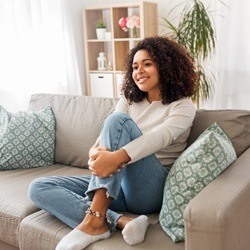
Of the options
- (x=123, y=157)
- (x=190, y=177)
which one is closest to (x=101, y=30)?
(x=123, y=157)

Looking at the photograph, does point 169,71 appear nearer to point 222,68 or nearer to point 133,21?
point 222,68

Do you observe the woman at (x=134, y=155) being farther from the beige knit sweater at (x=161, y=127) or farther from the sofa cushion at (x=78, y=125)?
the sofa cushion at (x=78, y=125)

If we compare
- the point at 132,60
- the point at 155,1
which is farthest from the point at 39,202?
the point at 155,1

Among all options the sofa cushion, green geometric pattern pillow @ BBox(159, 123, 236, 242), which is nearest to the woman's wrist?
green geometric pattern pillow @ BBox(159, 123, 236, 242)

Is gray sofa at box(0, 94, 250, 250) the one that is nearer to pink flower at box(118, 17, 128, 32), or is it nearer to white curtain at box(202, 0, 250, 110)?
pink flower at box(118, 17, 128, 32)

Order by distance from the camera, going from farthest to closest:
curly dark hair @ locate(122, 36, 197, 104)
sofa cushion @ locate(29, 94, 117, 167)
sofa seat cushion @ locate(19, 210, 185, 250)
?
1. sofa cushion @ locate(29, 94, 117, 167)
2. curly dark hair @ locate(122, 36, 197, 104)
3. sofa seat cushion @ locate(19, 210, 185, 250)

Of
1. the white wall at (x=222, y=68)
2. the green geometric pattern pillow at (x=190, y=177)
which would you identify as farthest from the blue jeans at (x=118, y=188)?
the white wall at (x=222, y=68)

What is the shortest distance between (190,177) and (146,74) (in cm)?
58

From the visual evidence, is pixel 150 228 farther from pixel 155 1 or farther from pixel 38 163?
pixel 155 1

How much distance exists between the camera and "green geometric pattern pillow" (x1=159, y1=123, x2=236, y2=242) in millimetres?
1374

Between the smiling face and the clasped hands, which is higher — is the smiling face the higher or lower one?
the higher one

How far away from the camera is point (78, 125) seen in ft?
7.26

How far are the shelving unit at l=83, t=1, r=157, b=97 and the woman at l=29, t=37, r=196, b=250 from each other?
6.52 ft

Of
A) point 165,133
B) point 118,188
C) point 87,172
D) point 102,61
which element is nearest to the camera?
point 118,188
